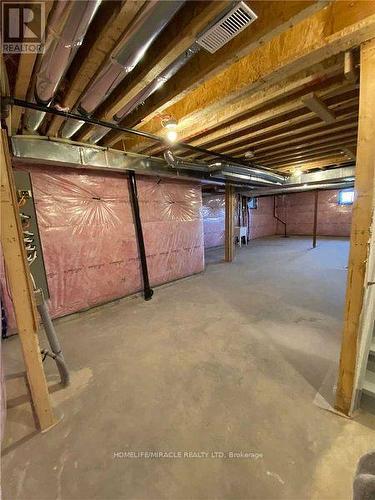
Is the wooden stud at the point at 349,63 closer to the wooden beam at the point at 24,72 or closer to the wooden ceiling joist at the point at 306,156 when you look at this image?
the wooden beam at the point at 24,72

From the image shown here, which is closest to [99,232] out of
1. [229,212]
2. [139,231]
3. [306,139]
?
[139,231]

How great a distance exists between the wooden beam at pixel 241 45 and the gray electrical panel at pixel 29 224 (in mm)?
1142

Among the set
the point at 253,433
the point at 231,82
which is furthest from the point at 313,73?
the point at 253,433

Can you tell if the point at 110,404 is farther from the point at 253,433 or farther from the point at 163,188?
the point at 163,188

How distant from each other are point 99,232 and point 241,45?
263 cm

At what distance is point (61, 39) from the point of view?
1.05 meters

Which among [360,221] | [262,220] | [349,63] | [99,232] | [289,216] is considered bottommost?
[262,220]

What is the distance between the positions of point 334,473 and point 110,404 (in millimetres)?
1314

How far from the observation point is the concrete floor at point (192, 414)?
1.07 m

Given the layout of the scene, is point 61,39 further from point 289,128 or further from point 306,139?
point 306,139

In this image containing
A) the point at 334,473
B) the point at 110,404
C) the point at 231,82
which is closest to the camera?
the point at 334,473

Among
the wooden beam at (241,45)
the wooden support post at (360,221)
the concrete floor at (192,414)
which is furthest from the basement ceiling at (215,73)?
the concrete floor at (192,414)

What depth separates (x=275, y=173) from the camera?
5285 mm

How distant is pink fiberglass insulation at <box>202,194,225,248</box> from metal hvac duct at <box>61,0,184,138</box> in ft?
19.6
